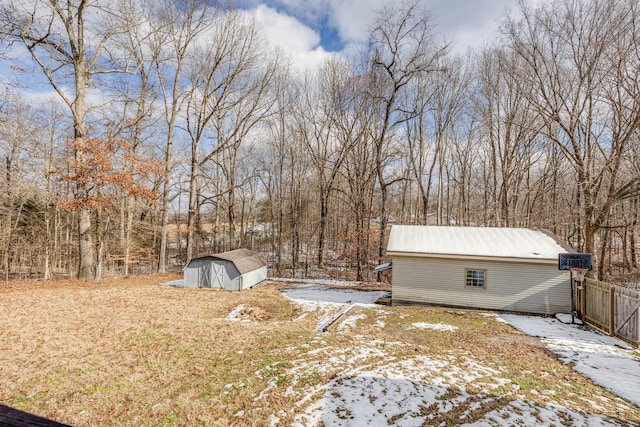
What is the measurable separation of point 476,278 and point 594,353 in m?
4.54

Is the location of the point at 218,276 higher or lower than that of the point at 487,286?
lower

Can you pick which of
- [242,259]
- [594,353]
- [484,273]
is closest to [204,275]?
[242,259]

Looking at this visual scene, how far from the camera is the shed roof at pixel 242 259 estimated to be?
14.3 metres

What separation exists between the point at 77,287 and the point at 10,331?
584 cm

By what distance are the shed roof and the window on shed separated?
31.9 feet

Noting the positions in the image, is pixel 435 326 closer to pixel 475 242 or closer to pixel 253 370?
pixel 475 242

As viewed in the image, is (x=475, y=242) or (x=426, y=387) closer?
(x=426, y=387)

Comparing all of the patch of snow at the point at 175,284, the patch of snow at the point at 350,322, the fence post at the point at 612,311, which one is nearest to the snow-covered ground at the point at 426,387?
the fence post at the point at 612,311

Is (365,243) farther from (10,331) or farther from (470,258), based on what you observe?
(10,331)

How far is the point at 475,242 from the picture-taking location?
1276 cm

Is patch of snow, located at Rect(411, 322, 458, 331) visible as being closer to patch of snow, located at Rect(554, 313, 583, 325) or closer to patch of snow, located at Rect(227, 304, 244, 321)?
patch of snow, located at Rect(554, 313, 583, 325)

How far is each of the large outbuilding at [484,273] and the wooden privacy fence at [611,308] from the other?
0.79 m

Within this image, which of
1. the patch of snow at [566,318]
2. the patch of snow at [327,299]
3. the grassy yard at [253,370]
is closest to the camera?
the grassy yard at [253,370]

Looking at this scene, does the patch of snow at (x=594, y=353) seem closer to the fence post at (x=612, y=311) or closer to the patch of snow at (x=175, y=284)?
the fence post at (x=612, y=311)
